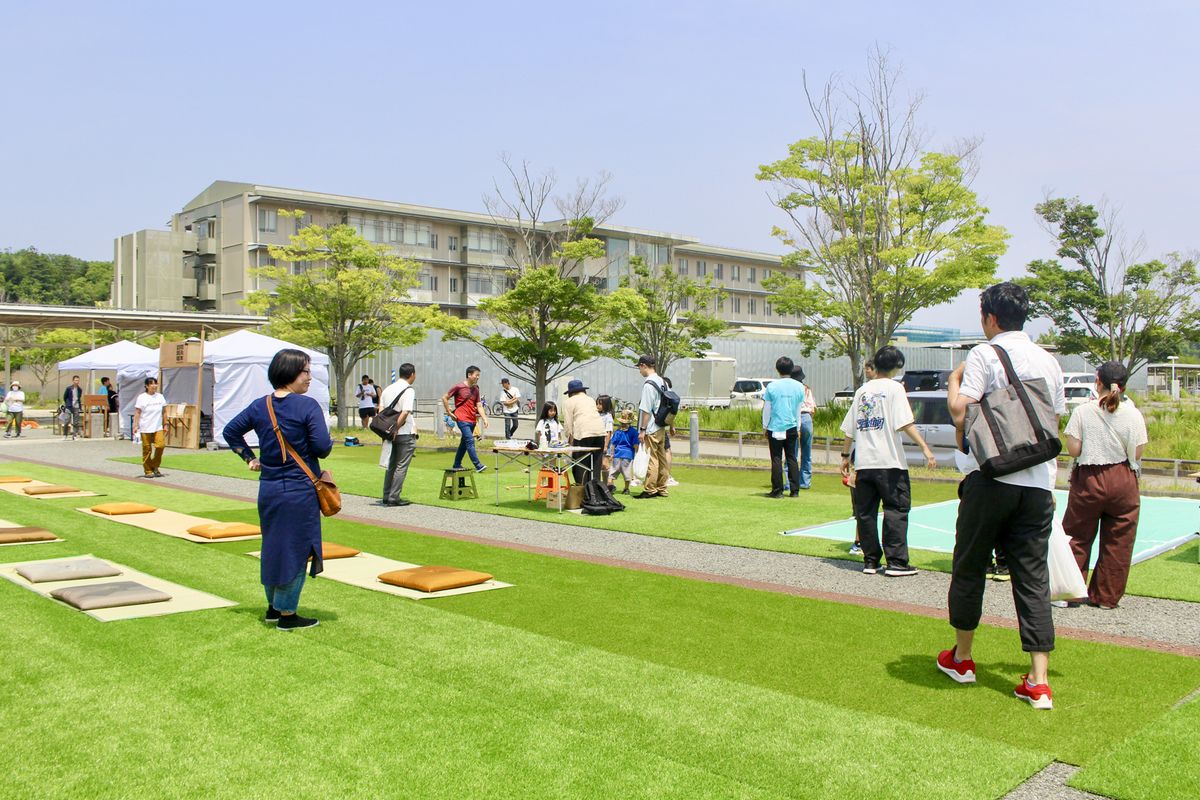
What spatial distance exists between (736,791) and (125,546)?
300 inches

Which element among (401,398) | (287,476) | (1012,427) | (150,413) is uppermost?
(401,398)

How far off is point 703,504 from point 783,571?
14.9ft

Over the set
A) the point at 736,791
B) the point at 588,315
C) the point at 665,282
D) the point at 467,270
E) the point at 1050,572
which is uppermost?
the point at 467,270

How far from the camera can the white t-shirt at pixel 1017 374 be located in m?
4.85

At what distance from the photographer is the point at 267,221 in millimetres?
57156

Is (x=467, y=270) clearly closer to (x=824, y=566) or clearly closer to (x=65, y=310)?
(x=65, y=310)

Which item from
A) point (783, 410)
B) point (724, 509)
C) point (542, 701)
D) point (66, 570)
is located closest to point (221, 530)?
point (66, 570)

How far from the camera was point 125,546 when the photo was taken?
9531 mm

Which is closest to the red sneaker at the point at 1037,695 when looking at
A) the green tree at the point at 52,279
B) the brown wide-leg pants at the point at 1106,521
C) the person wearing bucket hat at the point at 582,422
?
the brown wide-leg pants at the point at 1106,521

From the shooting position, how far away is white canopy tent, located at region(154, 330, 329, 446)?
24141mm

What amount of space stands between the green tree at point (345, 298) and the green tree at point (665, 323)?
7.55 meters

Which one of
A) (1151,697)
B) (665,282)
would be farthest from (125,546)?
(665,282)

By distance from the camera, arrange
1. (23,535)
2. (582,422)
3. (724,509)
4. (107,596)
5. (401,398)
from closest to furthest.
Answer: (107,596) < (23,535) < (582,422) < (401,398) < (724,509)

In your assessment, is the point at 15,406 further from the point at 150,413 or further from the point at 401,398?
the point at 401,398
